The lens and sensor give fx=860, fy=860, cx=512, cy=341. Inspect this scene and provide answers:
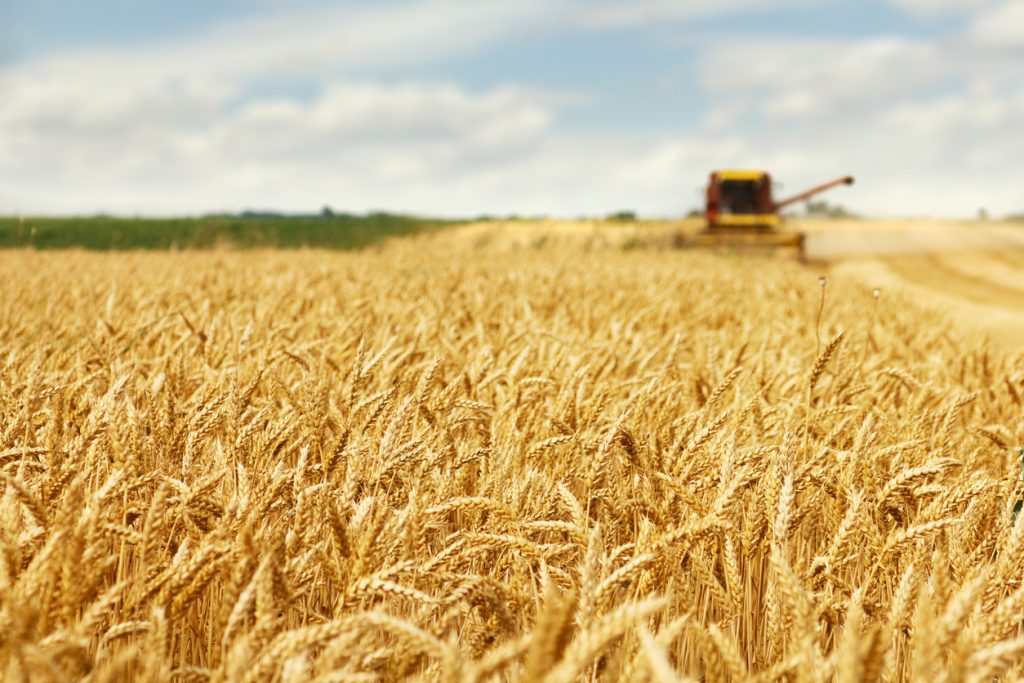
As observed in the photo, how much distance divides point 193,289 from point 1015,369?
5.51 meters

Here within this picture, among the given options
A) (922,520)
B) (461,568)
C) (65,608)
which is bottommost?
(461,568)

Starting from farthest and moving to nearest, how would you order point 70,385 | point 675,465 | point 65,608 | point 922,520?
point 70,385 < point 675,465 < point 922,520 < point 65,608

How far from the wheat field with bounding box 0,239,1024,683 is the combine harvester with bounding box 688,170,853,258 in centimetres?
1723

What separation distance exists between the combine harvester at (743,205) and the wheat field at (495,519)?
17.2 meters

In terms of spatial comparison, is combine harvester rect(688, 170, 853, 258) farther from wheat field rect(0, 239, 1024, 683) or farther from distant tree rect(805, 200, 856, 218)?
distant tree rect(805, 200, 856, 218)

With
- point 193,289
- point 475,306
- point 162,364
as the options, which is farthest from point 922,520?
point 193,289

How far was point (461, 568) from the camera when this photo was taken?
2018 millimetres

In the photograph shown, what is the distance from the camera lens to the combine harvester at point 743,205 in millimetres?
21016

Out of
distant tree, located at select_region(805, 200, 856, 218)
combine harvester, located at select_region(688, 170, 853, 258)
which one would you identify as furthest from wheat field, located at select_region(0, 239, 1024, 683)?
distant tree, located at select_region(805, 200, 856, 218)

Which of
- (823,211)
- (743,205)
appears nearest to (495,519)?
(743,205)

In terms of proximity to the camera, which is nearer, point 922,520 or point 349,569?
point 349,569

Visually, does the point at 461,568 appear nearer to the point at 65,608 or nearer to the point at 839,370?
the point at 65,608

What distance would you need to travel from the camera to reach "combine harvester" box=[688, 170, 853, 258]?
827 inches

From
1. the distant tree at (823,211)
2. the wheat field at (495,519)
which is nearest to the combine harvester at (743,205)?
the wheat field at (495,519)
